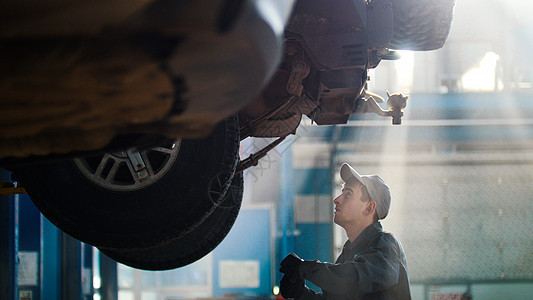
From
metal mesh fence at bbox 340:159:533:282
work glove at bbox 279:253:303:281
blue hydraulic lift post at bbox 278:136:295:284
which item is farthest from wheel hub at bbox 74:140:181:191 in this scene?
metal mesh fence at bbox 340:159:533:282

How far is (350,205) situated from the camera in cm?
277

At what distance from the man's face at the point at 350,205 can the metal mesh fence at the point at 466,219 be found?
16.0ft

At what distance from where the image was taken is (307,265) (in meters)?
2.53

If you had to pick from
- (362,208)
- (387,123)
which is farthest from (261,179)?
(362,208)

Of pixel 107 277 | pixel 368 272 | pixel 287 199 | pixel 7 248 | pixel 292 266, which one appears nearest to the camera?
pixel 368 272

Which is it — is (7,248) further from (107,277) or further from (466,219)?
(466,219)

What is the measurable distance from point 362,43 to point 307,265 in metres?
0.90

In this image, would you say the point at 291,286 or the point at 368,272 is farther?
the point at 291,286

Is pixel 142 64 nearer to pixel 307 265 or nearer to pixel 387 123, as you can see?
pixel 307 265

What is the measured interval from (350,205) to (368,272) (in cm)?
45

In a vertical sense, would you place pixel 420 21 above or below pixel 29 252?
above

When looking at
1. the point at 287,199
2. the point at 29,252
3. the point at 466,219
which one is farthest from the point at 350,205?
the point at 466,219

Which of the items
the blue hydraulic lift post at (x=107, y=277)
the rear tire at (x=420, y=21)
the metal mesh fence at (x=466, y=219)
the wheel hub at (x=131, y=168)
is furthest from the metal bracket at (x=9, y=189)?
the metal mesh fence at (x=466, y=219)

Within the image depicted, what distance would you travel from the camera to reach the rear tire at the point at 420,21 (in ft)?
8.59
